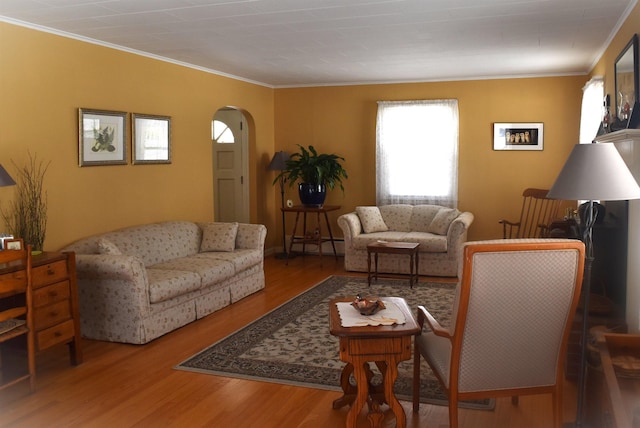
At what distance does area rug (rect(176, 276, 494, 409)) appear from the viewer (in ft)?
12.3

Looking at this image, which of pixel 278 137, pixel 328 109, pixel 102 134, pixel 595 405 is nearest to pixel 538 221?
pixel 328 109

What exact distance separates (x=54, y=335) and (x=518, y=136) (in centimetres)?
592

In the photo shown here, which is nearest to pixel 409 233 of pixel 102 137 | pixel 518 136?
pixel 518 136

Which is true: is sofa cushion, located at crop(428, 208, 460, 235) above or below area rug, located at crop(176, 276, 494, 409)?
above

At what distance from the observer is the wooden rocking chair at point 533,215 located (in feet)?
23.8

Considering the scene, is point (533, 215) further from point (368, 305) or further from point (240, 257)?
point (368, 305)

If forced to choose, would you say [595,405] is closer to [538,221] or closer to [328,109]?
[538,221]

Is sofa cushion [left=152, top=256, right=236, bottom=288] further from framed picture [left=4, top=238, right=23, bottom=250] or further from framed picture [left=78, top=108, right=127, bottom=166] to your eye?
framed picture [left=4, top=238, right=23, bottom=250]

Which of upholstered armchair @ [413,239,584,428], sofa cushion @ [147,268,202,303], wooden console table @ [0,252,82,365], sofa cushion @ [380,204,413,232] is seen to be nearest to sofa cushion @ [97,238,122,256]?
sofa cushion @ [147,268,202,303]

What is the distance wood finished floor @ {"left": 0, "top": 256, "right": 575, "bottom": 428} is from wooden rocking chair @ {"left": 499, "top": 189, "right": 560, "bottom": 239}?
13.0 ft

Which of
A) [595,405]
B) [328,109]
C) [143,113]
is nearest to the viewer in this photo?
[595,405]

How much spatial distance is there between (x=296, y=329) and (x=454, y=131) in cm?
399

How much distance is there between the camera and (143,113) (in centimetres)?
582

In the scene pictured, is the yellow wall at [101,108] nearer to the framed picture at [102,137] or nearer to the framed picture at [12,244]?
the framed picture at [102,137]
